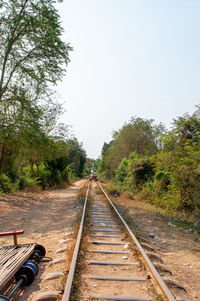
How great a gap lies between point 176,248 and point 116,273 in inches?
104

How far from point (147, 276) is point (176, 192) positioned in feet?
23.5

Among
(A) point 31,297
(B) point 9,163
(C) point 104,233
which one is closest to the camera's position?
(A) point 31,297

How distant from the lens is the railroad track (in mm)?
3393

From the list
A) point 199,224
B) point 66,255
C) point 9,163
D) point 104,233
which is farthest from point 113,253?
point 9,163

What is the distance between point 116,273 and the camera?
4.21 m

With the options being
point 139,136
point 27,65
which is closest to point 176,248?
point 27,65

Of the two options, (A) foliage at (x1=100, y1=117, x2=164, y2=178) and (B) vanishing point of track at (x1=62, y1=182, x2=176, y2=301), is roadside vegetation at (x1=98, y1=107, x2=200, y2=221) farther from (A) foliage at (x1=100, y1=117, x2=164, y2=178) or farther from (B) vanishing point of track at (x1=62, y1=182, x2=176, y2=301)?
(A) foliage at (x1=100, y1=117, x2=164, y2=178)

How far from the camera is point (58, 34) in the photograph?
43.5 feet

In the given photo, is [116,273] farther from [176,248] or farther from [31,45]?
[31,45]

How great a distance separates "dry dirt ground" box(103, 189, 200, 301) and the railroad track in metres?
0.47

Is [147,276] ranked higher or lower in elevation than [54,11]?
lower

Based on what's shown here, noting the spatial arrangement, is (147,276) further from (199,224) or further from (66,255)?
(199,224)

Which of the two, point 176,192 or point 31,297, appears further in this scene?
point 176,192

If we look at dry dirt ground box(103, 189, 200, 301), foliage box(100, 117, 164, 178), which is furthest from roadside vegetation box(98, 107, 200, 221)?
foliage box(100, 117, 164, 178)
